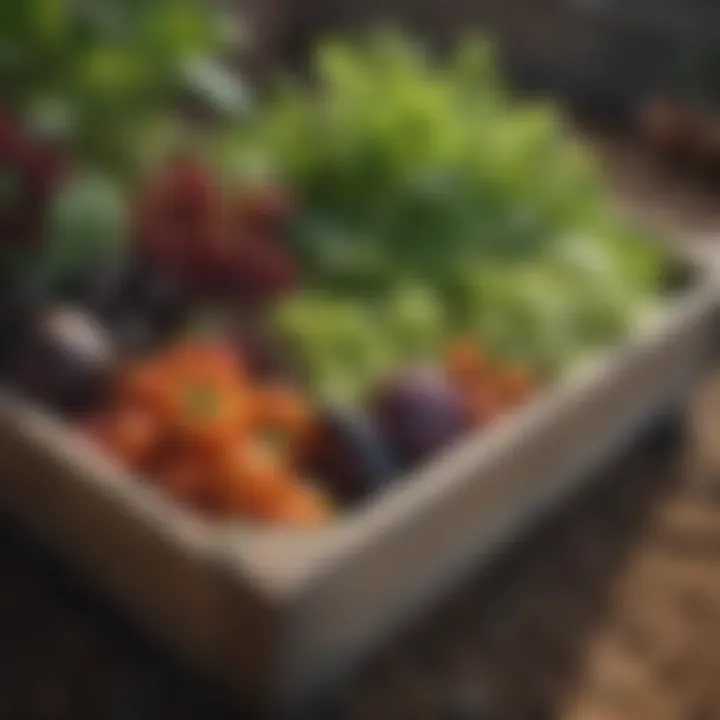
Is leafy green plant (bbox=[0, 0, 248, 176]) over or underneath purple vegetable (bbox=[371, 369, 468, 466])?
over

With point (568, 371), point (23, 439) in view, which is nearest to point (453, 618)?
point (568, 371)

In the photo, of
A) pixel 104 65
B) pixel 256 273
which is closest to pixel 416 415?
pixel 256 273

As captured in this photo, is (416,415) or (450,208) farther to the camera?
(450,208)

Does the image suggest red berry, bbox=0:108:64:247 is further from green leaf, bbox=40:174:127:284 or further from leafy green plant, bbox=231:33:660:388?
leafy green plant, bbox=231:33:660:388

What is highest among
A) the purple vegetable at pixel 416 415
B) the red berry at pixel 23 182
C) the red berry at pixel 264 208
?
the red berry at pixel 23 182

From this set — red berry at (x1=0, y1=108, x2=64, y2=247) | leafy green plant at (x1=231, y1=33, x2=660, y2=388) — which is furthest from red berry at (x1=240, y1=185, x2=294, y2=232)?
red berry at (x1=0, y1=108, x2=64, y2=247)

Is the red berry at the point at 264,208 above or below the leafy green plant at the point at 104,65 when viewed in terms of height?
below

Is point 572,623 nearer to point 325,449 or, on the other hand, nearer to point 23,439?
point 325,449

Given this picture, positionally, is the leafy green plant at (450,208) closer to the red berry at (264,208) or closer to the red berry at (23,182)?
the red berry at (264,208)

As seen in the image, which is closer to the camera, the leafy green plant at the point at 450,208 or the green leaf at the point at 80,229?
the green leaf at the point at 80,229

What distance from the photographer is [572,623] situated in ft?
2.87

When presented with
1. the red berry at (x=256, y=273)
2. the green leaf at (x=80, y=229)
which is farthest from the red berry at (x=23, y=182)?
the red berry at (x=256, y=273)

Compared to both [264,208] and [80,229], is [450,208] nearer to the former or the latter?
[264,208]

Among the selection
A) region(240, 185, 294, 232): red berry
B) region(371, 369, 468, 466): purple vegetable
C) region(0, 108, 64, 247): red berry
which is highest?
region(0, 108, 64, 247): red berry
